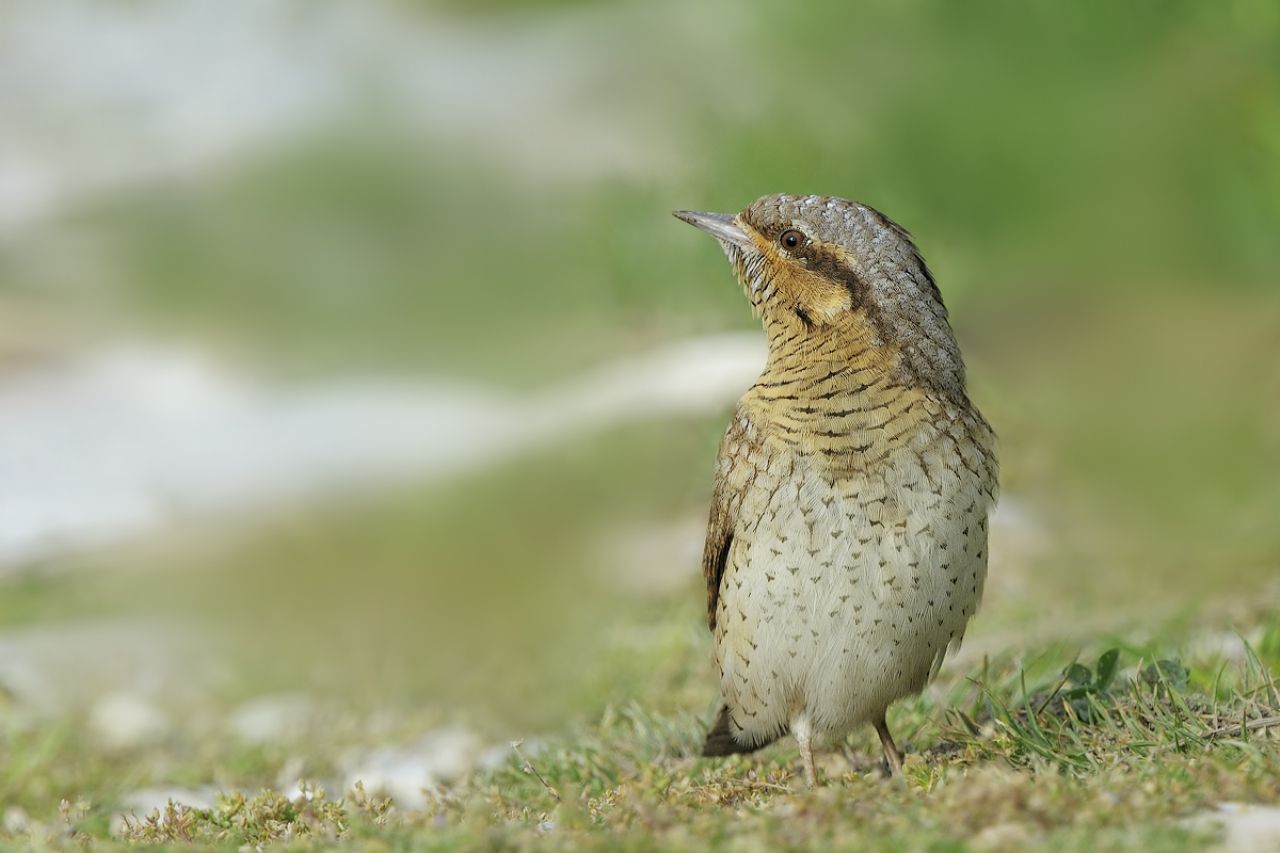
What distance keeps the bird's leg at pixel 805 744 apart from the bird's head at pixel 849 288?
916 millimetres

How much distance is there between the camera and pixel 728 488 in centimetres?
356

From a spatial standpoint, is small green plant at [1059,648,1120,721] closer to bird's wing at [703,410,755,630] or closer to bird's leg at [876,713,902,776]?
bird's leg at [876,713,902,776]

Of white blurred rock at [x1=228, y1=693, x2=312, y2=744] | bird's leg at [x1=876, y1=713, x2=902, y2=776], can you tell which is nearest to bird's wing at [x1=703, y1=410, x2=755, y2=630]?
bird's leg at [x1=876, y1=713, x2=902, y2=776]

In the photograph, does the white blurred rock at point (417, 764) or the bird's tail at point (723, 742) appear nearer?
the bird's tail at point (723, 742)

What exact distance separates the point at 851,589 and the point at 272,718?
4016 millimetres

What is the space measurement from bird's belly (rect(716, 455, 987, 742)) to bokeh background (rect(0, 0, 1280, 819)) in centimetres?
139

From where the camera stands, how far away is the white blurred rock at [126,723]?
638 cm

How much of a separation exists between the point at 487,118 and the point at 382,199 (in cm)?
163

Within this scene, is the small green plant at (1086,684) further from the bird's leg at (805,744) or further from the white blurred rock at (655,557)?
the white blurred rock at (655,557)

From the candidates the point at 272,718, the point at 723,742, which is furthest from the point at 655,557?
the point at 723,742

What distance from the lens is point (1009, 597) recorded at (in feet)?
21.8

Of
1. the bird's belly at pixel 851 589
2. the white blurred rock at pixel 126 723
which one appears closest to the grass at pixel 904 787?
the bird's belly at pixel 851 589

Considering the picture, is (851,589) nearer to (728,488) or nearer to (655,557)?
(728,488)

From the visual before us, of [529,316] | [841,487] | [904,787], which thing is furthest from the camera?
[529,316]
